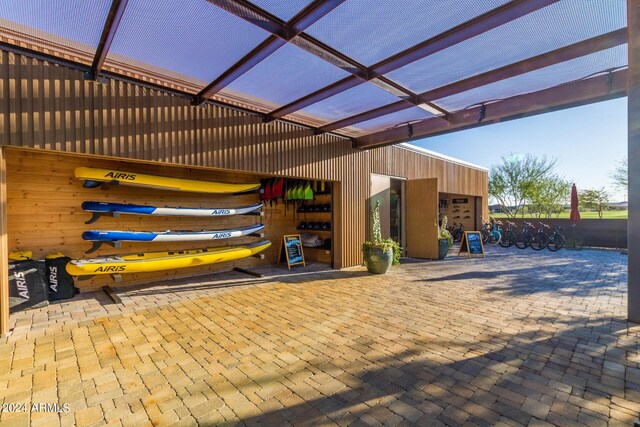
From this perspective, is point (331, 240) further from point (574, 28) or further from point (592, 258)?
point (592, 258)

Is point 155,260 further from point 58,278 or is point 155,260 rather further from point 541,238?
point 541,238

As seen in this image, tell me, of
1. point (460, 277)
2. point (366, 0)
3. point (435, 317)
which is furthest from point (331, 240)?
point (366, 0)

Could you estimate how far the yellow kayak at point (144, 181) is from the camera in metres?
4.24

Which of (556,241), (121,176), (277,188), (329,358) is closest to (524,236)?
(556,241)

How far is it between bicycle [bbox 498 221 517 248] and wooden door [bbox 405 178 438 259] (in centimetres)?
492

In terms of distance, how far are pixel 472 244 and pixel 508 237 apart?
12.7 feet

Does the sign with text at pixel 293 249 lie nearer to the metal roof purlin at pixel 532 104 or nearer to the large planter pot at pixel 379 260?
the large planter pot at pixel 379 260

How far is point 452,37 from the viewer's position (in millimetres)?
2822

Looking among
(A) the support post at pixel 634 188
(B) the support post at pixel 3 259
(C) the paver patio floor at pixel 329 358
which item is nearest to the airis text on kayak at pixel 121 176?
(B) the support post at pixel 3 259

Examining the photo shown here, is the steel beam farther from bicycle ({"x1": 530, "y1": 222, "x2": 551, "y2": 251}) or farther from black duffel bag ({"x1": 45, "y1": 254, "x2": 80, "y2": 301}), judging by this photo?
bicycle ({"x1": 530, "y1": 222, "x2": 551, "y2": 251})

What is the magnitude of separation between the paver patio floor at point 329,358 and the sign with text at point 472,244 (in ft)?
12.0

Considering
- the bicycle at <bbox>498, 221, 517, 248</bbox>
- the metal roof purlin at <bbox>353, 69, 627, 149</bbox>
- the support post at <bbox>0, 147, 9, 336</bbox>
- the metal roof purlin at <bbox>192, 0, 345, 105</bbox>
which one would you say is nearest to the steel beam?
the metal roof purlin at <bbox>192, 0, 345, 105</bbox>

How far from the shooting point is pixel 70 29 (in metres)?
2.83

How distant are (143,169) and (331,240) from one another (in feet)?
13.6
